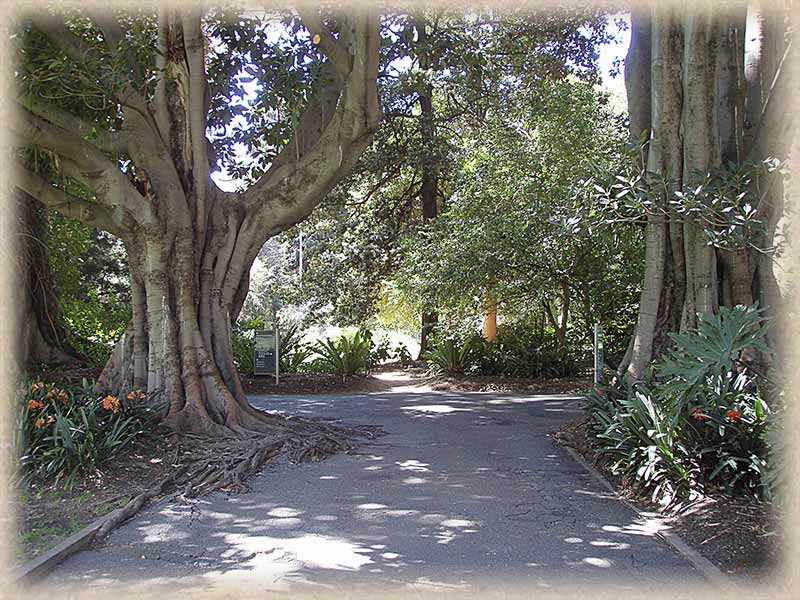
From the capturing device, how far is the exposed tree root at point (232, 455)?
7334 millimetres

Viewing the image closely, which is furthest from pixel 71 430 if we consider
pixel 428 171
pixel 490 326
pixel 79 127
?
pixel 428 171

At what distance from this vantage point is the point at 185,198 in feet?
34.8

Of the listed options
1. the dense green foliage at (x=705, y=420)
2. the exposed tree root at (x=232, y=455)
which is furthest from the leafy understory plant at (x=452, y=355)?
the dense green foliage at (x=705, y=420)

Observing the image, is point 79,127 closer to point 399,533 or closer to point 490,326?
point 399,533

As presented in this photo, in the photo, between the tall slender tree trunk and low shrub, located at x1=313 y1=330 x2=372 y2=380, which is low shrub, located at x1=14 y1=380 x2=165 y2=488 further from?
the tall slender tree trunk

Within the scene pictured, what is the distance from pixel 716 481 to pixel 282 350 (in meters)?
13.5

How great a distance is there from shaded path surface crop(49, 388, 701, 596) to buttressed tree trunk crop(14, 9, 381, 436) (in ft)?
8.05

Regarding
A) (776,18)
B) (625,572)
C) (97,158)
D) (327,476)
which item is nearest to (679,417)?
(625,572)

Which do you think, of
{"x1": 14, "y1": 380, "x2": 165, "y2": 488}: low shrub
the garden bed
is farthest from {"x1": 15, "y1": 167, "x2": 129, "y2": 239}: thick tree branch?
the garden bed

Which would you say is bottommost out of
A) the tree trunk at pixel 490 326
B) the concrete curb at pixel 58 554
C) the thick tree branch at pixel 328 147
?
the concrete curb at pixel 58 554

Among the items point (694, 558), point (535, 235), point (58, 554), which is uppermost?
point (535, 235)

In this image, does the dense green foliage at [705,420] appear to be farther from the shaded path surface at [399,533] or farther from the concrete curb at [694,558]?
the shaded path surface at [399,533]

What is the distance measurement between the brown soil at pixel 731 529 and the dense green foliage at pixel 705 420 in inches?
6.6

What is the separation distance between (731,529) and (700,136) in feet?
16.9
